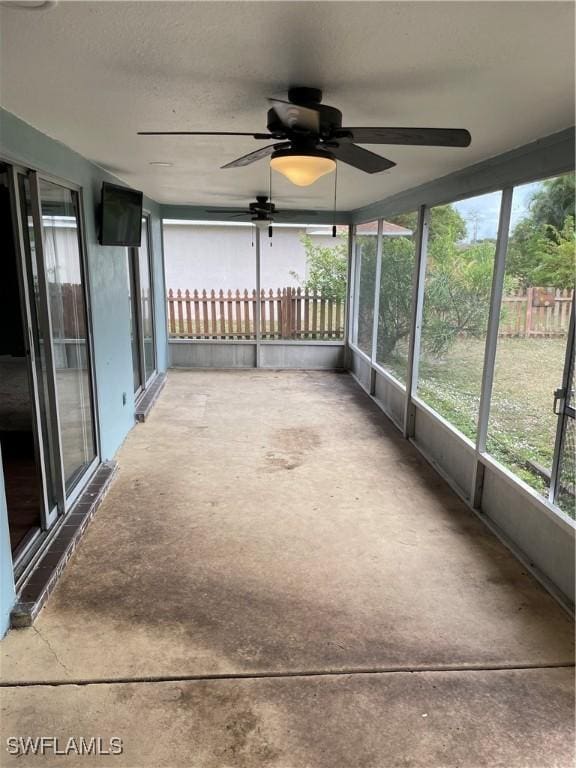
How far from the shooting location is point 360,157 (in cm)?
231

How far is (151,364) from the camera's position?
7.06 m

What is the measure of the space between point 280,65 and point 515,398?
2457mm

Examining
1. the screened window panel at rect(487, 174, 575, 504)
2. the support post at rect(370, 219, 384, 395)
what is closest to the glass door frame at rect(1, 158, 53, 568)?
the screened window panel at rect(487, 174, 575, 504)

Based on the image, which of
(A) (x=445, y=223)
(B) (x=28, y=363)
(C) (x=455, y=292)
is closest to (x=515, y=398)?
(C) (x=455, y=292)

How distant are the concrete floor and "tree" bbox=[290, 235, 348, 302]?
4766mm

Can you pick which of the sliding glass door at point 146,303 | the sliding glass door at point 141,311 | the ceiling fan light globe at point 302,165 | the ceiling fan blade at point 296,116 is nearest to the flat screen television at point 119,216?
the sliding glass door at point 141,311

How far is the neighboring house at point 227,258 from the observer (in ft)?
26.6

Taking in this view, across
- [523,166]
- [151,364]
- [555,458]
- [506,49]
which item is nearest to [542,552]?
[555,458]

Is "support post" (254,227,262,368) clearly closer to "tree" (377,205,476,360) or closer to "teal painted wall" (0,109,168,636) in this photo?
"tree" (377,205,476,360)

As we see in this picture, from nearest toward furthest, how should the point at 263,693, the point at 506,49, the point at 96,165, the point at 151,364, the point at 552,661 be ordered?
1. the point at 506,49
2. the point at 263,693
3. the point at 552,661
4. the point at 96,165
5. the point at 151,364

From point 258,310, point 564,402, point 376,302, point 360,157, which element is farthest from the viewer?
point 258,310

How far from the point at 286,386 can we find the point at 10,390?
11.8ft

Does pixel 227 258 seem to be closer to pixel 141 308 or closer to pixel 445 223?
pixel 141 308

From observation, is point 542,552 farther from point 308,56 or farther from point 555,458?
point 308,56
